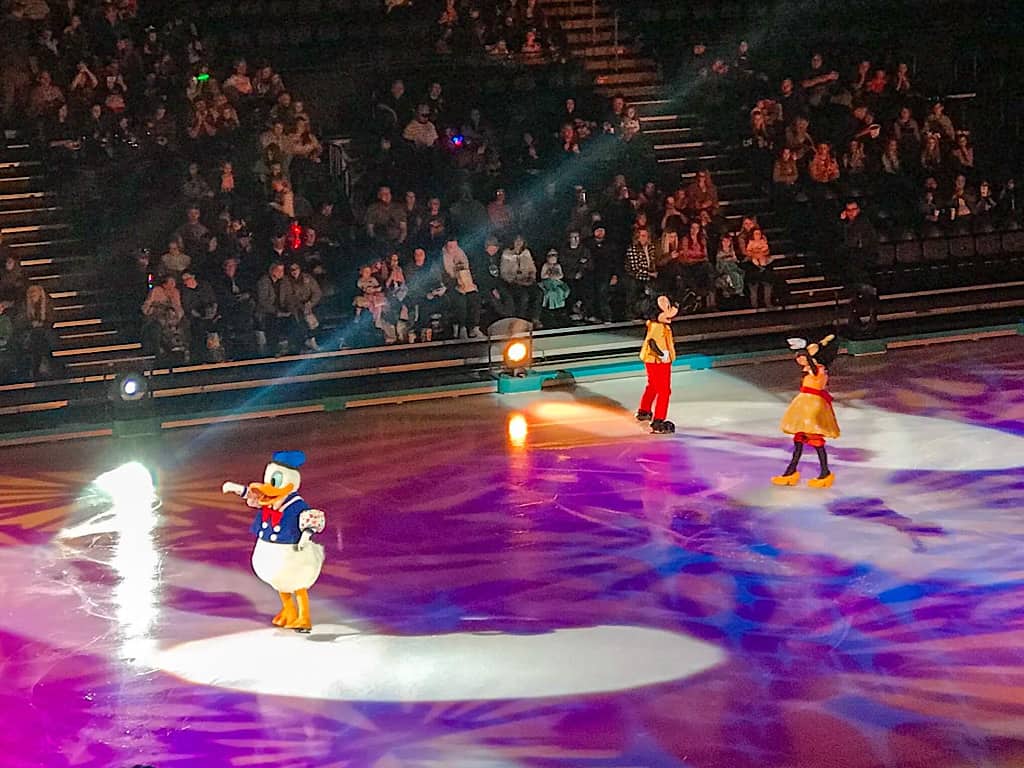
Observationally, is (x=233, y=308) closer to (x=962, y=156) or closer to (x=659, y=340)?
(x=659, y=340)

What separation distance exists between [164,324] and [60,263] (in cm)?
215

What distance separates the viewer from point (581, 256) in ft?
61.8

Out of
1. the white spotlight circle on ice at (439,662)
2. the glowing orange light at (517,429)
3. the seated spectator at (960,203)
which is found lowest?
the white spotlight circle on ice at (439,662)

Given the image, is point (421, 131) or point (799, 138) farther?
point (799, 138)

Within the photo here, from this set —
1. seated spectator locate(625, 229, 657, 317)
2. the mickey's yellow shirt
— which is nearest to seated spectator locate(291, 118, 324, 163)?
seated spectator locate(625, 229, 657, 317)

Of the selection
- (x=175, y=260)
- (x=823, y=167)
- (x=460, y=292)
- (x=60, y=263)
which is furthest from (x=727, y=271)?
(x=60, y=263)

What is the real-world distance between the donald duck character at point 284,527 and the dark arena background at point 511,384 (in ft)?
0.08

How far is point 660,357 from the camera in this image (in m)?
14.6

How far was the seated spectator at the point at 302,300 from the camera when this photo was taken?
17.4m

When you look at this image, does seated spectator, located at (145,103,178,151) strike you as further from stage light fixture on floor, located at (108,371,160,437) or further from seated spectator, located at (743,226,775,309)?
seated spectator, located at (743,226,775,309)

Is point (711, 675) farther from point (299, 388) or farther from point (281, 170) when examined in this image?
point (281, 170)

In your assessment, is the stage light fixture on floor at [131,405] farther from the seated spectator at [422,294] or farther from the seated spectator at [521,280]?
the seated spectator at [521,280]

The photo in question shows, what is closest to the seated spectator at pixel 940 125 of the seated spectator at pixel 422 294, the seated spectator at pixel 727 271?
the seated spectator at pixel 727 271

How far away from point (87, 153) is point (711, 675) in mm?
11910
